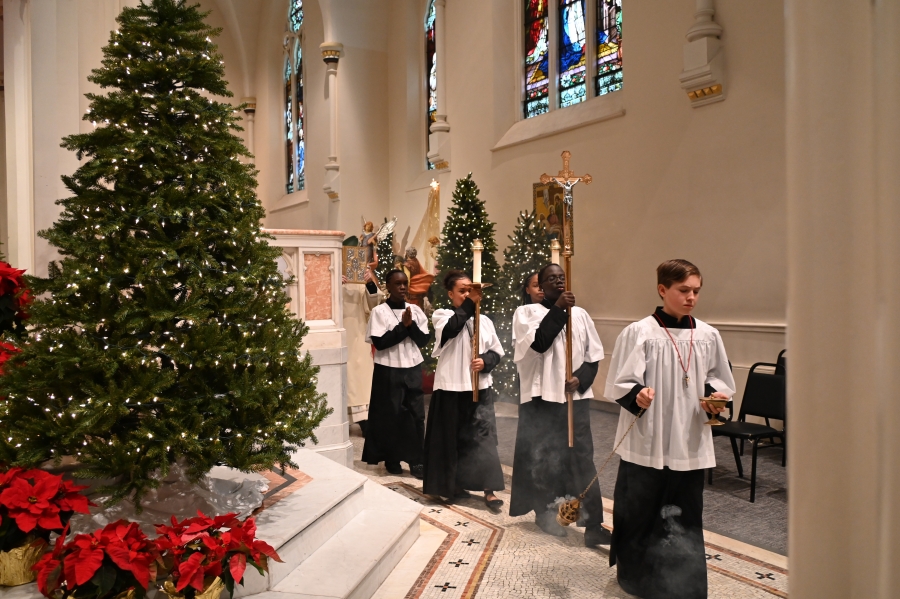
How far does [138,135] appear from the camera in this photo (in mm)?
3057

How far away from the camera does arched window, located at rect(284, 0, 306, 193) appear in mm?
19047

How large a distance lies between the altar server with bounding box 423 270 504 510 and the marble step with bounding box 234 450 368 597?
0.88 meters

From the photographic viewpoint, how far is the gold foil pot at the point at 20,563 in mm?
2885

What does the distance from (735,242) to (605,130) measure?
2.66 meters

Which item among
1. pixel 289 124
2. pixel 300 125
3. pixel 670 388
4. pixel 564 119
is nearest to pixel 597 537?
pixel 670 388

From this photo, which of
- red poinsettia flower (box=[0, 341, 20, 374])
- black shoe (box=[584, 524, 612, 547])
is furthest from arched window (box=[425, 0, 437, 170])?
red poinsettia flower (box=[0, 341, 20, 374])

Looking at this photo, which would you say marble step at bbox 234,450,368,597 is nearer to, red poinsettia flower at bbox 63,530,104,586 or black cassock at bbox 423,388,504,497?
red poinsettia flower at bbox 63,530,104,586

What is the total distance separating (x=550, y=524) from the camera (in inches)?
177

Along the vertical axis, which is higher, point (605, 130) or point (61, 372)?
point (605, 130)

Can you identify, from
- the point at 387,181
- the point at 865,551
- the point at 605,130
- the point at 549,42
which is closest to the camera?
the point at 865,551

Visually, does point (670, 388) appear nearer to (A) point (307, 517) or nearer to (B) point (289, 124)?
(A) point (307, 517)

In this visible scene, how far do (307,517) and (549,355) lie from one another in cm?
189

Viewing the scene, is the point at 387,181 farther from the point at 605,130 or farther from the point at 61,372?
the point at 61,372

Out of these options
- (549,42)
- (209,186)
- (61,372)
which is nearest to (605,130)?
(549,42)
